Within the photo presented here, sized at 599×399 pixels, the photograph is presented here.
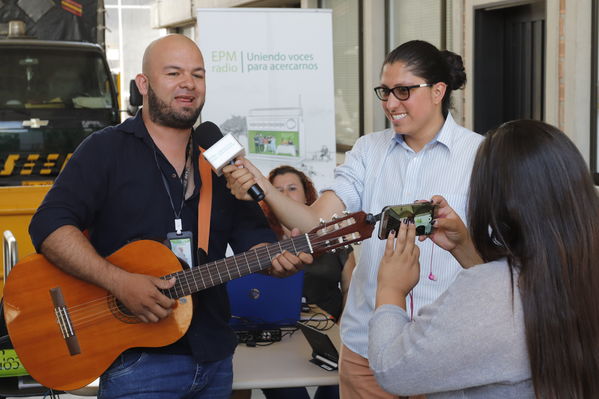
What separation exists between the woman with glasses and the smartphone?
0.51m

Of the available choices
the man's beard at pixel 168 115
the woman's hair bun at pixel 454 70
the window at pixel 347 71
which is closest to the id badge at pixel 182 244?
the man's beard at pixel 168 115

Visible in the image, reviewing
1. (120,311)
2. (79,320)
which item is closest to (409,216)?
(120,311)

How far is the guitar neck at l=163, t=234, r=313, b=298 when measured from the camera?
8.38 feet

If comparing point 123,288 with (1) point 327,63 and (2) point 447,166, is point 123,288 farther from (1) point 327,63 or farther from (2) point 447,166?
(1) point 327,63

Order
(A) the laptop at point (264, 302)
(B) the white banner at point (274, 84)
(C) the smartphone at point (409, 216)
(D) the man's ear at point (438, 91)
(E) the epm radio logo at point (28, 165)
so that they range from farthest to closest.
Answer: (E) the epm radio logo at point (28, 165), (B) the white banner at point (274, 84), (A) the laptop at point (264, 302), (D) the man's ear at point (438, 91), (C) the smartphone at point (409, 216)

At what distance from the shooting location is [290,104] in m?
6.28

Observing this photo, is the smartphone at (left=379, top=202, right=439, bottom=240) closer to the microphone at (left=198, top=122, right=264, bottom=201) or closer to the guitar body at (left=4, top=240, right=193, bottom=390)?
the microphone at (left=198, top=122, right=264, bottom=201)

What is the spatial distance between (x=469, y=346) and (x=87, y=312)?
1406mm

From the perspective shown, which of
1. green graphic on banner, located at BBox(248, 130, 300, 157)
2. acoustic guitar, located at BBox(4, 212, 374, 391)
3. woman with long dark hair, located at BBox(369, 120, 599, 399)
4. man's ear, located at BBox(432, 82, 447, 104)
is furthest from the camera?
green graphic on banner, located at BBox(248, 130, 300, 157)

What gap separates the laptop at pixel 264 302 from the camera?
12.5ft

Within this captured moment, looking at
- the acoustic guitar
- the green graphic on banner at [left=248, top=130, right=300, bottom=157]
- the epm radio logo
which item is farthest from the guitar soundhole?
the epm radio logo

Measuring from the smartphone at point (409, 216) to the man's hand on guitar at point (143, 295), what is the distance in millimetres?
784

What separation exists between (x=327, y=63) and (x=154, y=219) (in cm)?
389

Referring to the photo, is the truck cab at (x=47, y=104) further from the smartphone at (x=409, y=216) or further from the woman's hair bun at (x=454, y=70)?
the smartphone at (x=409, y=216)
